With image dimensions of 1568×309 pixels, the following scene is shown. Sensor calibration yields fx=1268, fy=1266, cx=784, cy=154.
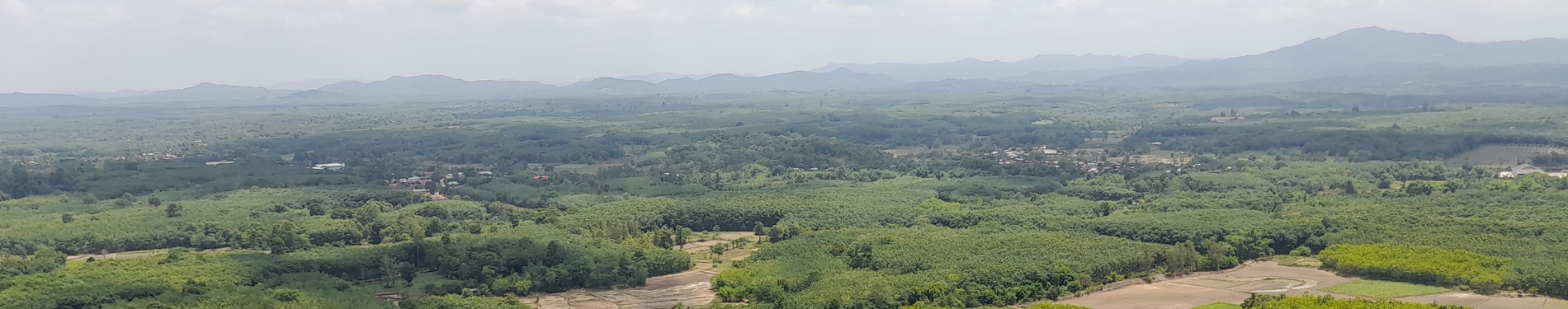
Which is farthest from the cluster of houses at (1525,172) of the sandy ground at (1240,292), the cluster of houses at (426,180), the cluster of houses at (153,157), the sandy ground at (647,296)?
the cluster of houses at (153,157)

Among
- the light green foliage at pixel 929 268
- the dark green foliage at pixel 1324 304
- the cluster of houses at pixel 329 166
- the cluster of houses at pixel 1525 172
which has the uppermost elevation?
the dark green foliage at pixel 1324 304

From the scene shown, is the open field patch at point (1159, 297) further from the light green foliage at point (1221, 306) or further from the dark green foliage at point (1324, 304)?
the dark green foliage at point (1324, 304)

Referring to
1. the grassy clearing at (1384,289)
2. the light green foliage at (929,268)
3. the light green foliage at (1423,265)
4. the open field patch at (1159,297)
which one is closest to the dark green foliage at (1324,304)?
the grassy clearing at (1384,289)

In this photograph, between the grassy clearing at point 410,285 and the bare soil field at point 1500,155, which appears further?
the bare soil field at point 1500,155

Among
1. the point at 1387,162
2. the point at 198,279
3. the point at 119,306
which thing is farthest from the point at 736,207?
the point at 1387,162

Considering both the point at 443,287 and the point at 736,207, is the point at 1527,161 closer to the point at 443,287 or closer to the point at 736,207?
the point at 736,207

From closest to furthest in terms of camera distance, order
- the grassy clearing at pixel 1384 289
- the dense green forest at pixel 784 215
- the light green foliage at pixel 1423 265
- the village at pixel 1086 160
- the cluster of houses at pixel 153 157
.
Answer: the grassy clearing at pixel 1384 289 < the light green foliage at pixel 1423 265 < the dense green forest at pixel 784 215 < the village at pixel 1086 160 < the cluster of houses at pixel 153 157

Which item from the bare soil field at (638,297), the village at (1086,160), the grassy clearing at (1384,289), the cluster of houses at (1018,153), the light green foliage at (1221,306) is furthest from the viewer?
the cluster of houses at (1018,153)

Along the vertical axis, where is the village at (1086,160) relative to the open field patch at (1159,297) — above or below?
below

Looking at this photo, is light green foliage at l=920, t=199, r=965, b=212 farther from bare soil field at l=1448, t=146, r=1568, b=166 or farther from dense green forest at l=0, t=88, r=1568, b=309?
bare soil field at l=1448, t=146, r=1568, b=166
